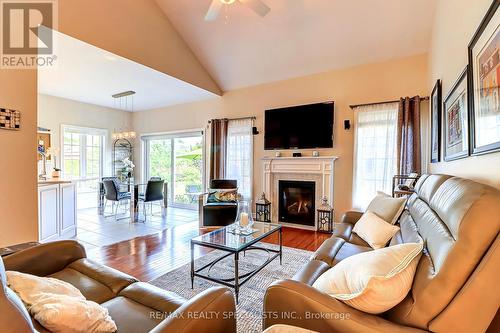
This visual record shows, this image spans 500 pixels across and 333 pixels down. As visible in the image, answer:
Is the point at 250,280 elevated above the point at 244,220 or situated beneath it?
situated beneath

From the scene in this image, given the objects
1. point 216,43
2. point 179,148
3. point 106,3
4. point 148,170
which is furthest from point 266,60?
point 148,170

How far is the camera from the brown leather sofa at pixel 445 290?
798 mm

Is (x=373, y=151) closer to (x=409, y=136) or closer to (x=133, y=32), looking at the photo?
(x=409, y=136)

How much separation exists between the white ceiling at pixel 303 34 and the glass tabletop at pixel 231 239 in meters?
2.96

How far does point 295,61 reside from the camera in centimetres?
416

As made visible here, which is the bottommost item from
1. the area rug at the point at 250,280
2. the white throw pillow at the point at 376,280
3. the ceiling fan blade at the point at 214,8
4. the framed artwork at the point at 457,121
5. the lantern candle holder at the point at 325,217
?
the area rug at the point at 250,280

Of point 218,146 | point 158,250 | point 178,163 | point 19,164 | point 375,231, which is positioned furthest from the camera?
point 178,163

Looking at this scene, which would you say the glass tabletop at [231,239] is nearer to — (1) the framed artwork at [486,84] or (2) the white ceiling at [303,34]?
(1) the framed artwork at [486,84]

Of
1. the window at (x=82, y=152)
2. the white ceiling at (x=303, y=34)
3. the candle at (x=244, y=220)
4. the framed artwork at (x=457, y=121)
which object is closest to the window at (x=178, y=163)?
the window at (x=82, y=152)

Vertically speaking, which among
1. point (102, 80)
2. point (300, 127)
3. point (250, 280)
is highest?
point (102, 80)

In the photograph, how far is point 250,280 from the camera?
2.39 meters

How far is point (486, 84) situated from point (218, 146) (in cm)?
440

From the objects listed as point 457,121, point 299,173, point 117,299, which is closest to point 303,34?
point 299,173

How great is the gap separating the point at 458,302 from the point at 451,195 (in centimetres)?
57
